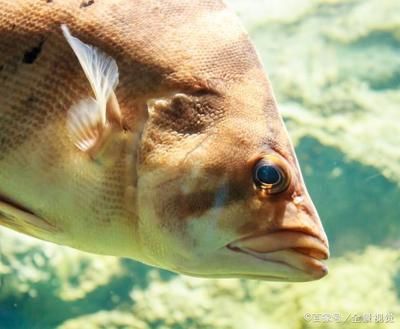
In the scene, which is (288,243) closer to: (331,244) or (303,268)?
(303,268)

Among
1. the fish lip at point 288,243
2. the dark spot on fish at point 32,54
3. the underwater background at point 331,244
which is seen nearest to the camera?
the fish lip at point 288,243

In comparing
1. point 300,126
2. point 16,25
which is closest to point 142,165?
point 16,25

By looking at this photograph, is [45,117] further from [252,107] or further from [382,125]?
[382,125]

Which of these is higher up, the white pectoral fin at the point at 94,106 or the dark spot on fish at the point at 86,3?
the dark spot on fish at the point at 86,3

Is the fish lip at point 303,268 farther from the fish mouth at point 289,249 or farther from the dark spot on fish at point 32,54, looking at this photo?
the dark spot on fish at point 32,54

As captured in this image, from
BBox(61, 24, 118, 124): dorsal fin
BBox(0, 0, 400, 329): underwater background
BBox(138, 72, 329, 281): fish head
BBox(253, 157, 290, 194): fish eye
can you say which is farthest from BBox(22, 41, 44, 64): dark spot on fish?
BBox(0, 0, 400, 329): underwater background

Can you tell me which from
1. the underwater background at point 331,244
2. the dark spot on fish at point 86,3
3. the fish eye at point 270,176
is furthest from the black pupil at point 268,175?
the underwater background at point 331,244

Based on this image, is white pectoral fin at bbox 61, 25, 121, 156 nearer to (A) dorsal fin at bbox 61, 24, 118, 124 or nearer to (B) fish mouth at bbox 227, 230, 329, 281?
(A) dorsal fin at bbox 61, 24, 118, 124
